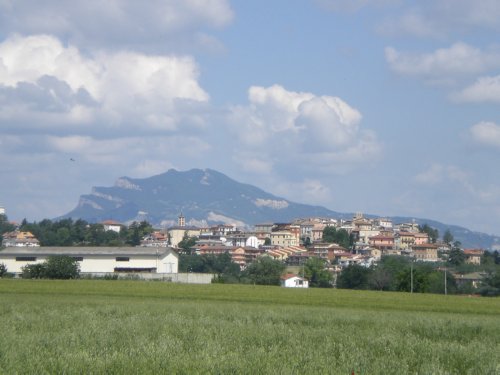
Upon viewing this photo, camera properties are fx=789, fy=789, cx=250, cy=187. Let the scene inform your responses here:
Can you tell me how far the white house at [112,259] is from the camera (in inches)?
5005

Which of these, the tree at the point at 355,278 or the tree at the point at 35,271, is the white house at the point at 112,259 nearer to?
the tree at the point at 35,271

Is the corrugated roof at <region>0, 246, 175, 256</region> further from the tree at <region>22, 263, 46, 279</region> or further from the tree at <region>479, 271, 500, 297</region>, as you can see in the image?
the tree at <region>479, 271, 500, 297</region>

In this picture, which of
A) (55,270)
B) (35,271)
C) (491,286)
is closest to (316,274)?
(491,286)

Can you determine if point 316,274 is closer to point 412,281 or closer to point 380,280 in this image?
point 380,280

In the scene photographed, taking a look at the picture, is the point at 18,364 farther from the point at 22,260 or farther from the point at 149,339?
the point at 22,260

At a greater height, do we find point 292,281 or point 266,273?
point 266,273

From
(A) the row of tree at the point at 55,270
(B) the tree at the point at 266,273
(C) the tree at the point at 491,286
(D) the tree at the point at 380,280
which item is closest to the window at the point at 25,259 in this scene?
(A) the row of tree at the point at 55,270

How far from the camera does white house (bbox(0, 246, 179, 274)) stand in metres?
127

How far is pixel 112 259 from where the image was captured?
128 meters

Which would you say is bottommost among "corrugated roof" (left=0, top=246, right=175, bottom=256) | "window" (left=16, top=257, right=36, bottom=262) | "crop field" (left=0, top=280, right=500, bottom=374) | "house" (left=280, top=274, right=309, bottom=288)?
"house" (left=280, top=274, right=309, bottom=288)

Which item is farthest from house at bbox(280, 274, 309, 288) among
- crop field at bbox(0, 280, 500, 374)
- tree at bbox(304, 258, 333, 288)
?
crop field at bbox(0, 280, 500, 374)

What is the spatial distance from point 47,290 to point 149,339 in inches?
1877

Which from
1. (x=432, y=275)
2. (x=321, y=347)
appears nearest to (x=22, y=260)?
(x=432, y=275)

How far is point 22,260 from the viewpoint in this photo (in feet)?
427
